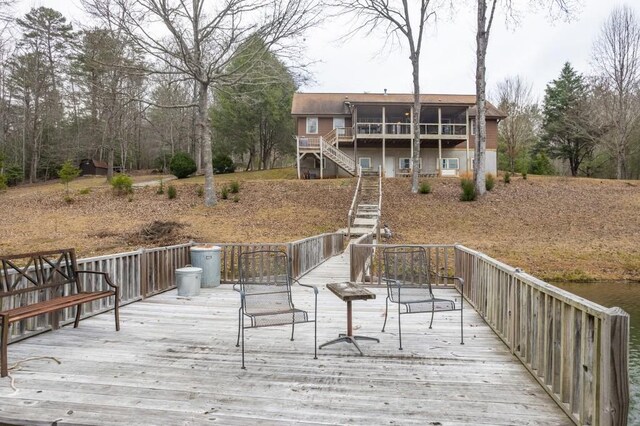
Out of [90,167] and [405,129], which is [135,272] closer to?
[405,129]

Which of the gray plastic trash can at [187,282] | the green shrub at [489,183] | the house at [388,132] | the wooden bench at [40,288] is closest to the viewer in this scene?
the wooden bench at [40,288]

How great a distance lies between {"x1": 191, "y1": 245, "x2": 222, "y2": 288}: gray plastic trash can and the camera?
7.99 m

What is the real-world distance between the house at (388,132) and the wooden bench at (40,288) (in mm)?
22200

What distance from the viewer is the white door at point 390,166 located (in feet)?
94.8

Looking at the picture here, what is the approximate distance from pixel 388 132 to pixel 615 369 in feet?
83.2

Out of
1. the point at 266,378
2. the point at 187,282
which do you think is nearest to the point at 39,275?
the point at 187,282

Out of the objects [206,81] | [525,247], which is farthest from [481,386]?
[206,81]

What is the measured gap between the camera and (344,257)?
13.5 metres

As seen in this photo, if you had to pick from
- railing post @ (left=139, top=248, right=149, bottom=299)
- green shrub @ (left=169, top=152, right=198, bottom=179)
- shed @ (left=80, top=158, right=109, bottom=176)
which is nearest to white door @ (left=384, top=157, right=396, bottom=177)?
green shrub @ (left=169, top=152, right=198, bottom=179)

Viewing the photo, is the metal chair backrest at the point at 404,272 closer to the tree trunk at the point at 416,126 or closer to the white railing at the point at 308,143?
the tree trunk at the point at 416,126

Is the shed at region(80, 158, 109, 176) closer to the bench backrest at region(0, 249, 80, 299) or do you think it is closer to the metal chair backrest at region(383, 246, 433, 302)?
the bench backrest at region(0, 249, 80, 299)

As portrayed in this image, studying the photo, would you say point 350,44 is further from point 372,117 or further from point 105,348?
point 105,348

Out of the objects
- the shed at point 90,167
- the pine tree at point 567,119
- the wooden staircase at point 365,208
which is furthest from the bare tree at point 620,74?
the shed at point 90,167

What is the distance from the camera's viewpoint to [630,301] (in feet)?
30.5
